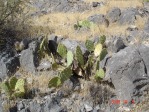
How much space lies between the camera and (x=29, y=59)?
27.8ft

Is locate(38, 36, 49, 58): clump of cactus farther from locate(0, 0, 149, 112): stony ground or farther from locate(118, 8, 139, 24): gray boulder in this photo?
locate(118, 8, 139, 24): gray boulder

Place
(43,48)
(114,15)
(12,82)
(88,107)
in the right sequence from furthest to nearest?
(114,15), (43,48), (12,82), (88,107)

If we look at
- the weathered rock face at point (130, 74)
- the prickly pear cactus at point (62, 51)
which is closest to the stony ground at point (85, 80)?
the weathered rock face at point (130, 74)

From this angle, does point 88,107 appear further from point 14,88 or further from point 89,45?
point 89,45

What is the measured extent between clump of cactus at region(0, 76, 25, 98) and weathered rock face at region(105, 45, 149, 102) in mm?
2041

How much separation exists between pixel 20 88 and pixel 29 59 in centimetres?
141

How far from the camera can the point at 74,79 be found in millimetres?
7930

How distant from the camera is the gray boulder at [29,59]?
8.39m

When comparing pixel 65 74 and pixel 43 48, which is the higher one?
pixel 43 48

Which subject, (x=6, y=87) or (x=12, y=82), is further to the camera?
(x=12, y=82)

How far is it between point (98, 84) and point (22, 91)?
5.96 feet

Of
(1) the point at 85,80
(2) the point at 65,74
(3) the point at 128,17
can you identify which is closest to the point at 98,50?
(1) the point at 85,80

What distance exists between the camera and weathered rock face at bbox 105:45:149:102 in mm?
7193

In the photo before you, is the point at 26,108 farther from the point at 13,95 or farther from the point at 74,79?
the point at 74,79
